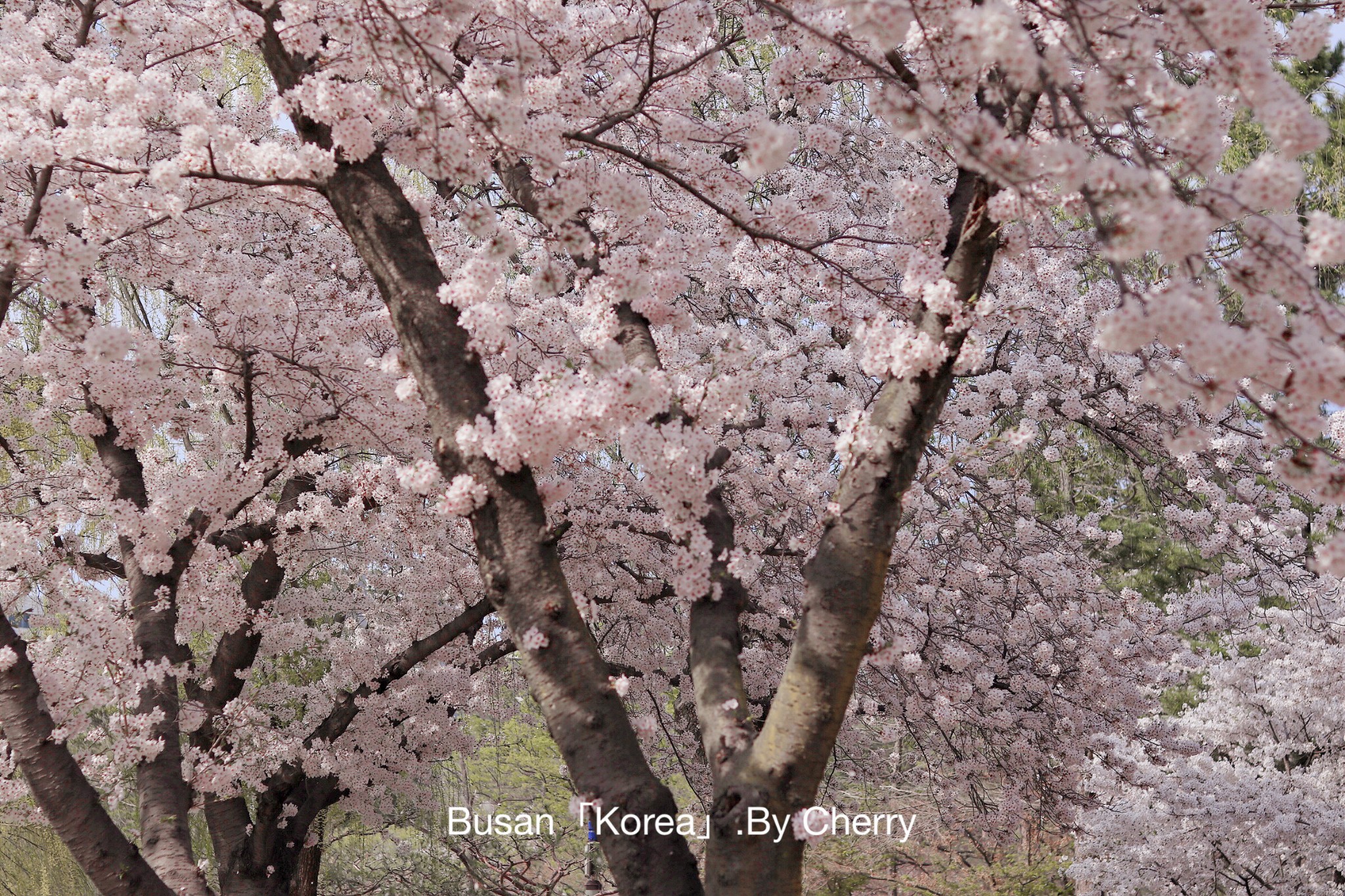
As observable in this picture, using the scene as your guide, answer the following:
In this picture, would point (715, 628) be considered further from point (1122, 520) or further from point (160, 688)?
point (1122, 520)

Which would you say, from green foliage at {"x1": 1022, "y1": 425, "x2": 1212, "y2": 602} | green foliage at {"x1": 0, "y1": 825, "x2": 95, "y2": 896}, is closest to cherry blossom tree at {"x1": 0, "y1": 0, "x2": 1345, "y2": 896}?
green foliage at {"x1": 0, "y1": 825, "x2": 95, "y2": 896}

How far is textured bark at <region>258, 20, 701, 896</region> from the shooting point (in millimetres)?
2896

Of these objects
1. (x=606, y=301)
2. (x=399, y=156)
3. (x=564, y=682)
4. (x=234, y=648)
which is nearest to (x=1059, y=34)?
(x=606, y=301)

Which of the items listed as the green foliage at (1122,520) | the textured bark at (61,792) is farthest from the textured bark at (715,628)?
the green foliage at (1122,520)

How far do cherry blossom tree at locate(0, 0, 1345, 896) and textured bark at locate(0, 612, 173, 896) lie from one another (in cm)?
2

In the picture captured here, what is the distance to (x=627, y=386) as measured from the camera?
3002mm

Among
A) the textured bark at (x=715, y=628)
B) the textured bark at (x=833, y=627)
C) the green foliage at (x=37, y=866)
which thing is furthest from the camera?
the green foliage at (x=37, y=866)

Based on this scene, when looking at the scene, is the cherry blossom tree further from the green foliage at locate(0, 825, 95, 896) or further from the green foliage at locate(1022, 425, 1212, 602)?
the green foliage at locate(1022, 425, 1212, 602)

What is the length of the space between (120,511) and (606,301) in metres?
2.87

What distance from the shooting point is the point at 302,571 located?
29.4 feet

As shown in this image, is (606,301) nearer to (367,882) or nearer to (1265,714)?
(367,882)

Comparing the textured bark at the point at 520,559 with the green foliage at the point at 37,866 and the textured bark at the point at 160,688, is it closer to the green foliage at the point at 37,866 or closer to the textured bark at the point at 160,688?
the textured bark at the point at 160,688

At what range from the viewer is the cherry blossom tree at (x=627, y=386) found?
8.49ft

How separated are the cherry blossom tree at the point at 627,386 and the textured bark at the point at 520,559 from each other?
0.05 ft
